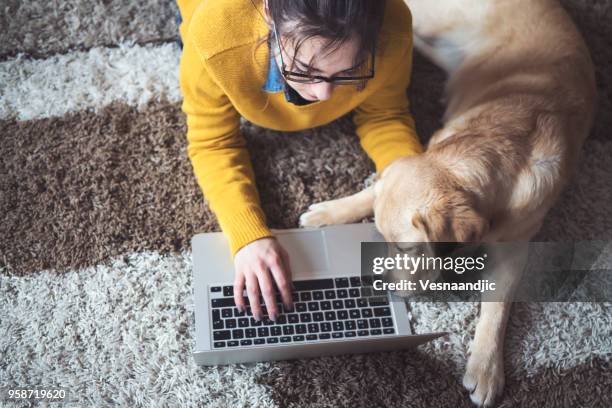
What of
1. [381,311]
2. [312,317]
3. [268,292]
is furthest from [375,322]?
[268,292]

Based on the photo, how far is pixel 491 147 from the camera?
129cm

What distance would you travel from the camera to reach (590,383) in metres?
1.48

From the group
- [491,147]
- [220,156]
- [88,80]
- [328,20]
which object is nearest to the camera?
[328,20]

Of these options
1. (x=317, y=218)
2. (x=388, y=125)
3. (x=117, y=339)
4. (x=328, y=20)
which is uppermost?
(x=328, y=20)

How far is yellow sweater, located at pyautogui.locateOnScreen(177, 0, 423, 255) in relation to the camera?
1270 millimetres

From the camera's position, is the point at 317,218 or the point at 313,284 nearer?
the point at 313,284

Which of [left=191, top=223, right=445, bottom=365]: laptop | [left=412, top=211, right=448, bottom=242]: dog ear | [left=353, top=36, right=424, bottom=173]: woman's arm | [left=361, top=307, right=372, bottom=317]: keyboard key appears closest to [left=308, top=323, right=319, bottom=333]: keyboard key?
[left=191, top=223, right=445, bottom=365]: laptop

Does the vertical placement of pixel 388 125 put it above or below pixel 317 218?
above

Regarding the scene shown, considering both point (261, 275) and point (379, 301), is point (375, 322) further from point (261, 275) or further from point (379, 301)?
point (261, 275)

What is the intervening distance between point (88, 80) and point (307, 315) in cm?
98

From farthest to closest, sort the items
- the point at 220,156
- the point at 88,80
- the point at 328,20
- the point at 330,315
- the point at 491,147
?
the point at 88,80, the point at 220,156, the point at 330,315, the point at 491,147, the point at 328,20

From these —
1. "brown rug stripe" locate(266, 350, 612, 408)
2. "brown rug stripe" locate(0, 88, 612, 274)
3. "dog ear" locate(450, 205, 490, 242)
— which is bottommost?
"brown rug stripe" locate(266, 350, 612, 408)

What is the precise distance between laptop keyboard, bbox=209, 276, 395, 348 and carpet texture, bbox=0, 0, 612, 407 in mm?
112

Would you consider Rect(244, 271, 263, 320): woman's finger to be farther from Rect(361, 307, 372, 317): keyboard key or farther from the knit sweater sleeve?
Rect(361, 307, 372, 317): keyboard key
